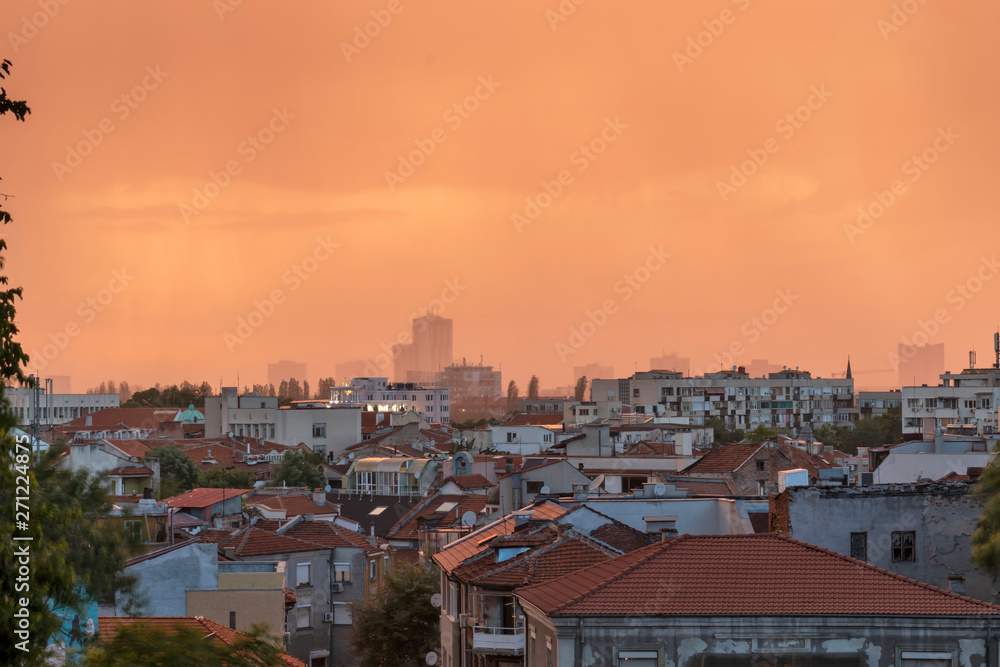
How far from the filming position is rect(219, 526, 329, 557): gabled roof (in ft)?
136

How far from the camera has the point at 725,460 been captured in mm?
60000

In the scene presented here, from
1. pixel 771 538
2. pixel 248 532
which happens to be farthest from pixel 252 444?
pixel 771 538

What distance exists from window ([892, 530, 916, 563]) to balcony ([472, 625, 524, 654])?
28.3 ft

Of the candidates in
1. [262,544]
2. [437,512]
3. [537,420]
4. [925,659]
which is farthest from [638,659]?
[537,420]

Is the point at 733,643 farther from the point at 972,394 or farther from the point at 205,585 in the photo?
the point at 972,394

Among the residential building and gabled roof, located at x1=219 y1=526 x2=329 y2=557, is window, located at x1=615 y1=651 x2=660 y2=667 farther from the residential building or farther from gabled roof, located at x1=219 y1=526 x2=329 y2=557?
gabled roof, located at x1=219 y1=526 x2=329 y2=557

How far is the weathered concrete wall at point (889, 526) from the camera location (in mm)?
28719

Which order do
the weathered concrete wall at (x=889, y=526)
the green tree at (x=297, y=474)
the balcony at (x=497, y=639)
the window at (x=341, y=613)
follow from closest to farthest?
the balcony at (x=497, y=639)
the weathered concrete wall at (x=889, y=526)
the window at (x=341, y=613)
the green tree at (x=297, y=474)

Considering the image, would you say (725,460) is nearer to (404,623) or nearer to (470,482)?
(470,482)

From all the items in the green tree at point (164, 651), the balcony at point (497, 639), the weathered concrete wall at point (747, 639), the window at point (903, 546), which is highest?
the green tree at point (164, 651)

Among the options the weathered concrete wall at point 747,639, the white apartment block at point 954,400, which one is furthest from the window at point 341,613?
the white apartment block at point 954,400

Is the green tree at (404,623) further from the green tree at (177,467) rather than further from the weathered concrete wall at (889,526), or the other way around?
the green tree at (177,467)

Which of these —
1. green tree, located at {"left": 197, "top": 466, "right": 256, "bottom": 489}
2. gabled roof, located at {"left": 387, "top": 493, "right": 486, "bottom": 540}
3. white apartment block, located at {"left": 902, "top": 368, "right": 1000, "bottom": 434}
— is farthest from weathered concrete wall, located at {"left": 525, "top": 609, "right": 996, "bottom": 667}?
white apartment block, located at {"left": 902, "top": 368, "right": 1000, "bottom": 434}

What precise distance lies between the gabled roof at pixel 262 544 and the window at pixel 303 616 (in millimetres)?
2031
